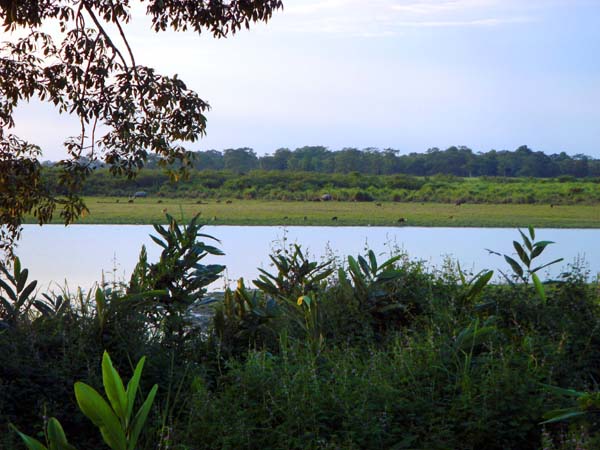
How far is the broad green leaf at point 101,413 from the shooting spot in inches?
131

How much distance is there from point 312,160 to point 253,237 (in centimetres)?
3927

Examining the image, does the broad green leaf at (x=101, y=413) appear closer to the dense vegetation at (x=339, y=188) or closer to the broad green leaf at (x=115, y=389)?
the broad green leaf at (x=115, y=389)

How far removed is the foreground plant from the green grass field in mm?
17955

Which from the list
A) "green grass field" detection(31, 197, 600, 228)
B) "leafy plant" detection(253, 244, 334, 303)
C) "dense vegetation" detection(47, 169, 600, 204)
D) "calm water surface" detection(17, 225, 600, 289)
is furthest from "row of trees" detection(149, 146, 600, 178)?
"leafy plant" detection(253, 244, 334, 303)

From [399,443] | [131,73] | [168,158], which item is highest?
[131,73]

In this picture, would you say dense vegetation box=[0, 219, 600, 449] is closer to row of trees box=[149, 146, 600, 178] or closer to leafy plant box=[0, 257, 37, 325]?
leafy plant box=[0, 257, 37, 325]

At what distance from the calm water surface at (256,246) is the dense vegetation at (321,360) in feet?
16.7

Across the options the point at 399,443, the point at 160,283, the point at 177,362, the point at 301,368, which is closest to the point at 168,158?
the point at 160,283

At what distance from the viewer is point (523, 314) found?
5867mm

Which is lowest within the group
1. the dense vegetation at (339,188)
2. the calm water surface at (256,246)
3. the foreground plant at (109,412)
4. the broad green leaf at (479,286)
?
the calm water surface at (256,246)

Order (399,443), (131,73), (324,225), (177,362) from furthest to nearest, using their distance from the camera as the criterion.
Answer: (324,225) < (131,73) < (177,362) < (399,443)

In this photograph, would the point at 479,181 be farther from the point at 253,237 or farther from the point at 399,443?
the point at 399,443

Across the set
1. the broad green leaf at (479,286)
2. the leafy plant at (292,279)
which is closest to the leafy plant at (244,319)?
the leafy plant at (292,279)

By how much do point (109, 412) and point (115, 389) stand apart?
93 millimetres
